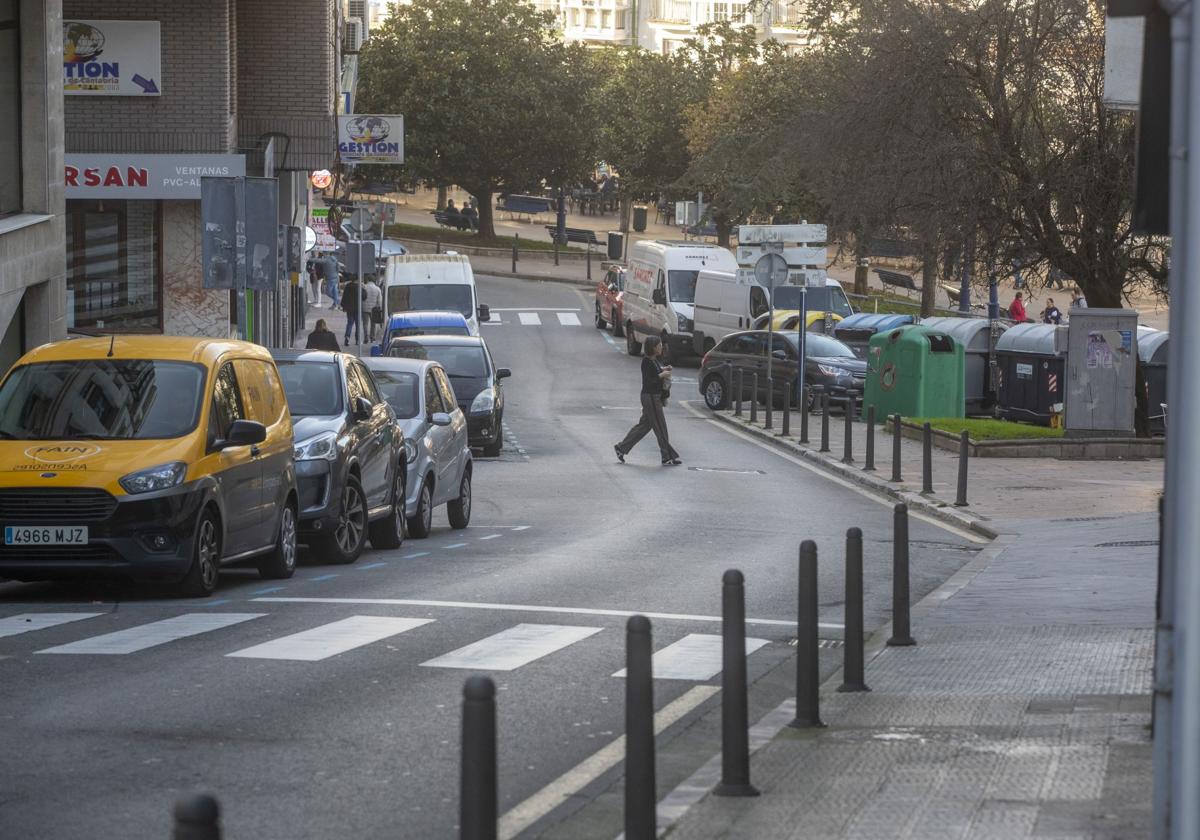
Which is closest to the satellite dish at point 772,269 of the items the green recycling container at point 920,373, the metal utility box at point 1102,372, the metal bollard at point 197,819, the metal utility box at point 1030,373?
the green recycling container at point 920,373

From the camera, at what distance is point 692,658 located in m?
10.3

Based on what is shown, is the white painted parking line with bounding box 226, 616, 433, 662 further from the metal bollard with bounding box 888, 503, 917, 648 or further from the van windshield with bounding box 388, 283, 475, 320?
the van windshield with bounding box 388, 283, 475, 320

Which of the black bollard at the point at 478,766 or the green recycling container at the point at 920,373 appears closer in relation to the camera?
the black bollard at the point at 478,766

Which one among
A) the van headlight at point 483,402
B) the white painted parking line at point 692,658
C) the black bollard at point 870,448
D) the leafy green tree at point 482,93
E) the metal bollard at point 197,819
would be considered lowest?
the black bollard at point 870,448

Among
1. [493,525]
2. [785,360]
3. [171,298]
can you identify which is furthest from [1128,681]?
[785,360]

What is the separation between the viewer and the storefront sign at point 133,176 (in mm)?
28438

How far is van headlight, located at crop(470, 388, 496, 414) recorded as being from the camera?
89.7 feet

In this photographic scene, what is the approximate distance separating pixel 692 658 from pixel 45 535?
4527mm

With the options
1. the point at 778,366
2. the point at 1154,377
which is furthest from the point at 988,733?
the point at 778,366

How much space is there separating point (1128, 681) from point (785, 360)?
88.5 ft

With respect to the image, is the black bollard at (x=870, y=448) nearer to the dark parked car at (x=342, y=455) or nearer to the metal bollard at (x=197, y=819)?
the dark parked car at (x=342, y=455)

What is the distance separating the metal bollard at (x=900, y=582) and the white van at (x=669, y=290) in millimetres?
34584

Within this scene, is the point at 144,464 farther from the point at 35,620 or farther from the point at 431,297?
the point at 431,297

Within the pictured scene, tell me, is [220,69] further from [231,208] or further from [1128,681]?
[1128,681]
